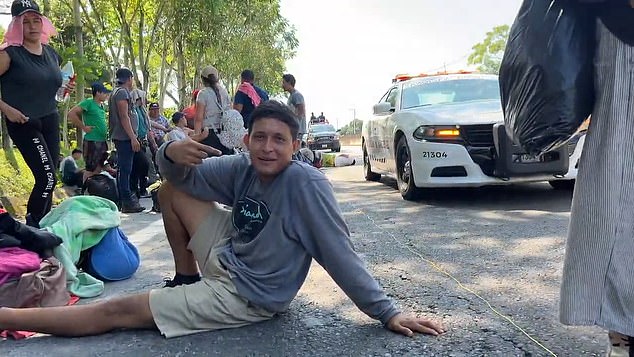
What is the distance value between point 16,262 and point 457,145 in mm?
4221

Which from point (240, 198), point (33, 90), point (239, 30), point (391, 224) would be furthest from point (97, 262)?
point (239, 30)

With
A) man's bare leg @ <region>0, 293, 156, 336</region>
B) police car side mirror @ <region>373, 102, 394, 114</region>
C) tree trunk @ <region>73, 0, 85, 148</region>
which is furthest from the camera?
tree trunk @ <region>73, 0, 85, 148</region>

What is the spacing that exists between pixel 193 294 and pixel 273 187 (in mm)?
561

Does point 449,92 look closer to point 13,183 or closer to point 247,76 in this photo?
point 247,76

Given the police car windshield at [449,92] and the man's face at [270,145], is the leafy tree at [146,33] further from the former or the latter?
the man's face at [270,145]

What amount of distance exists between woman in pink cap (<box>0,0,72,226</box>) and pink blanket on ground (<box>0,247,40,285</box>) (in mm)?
1372

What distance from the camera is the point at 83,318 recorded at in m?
2.48

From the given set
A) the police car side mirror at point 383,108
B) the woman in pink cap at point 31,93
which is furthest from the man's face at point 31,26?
the police car side mirror at point 383,108

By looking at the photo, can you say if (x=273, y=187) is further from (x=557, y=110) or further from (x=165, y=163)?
(x=557, y=110)

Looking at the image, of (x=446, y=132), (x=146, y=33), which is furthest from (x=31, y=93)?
(x=146, y=33)

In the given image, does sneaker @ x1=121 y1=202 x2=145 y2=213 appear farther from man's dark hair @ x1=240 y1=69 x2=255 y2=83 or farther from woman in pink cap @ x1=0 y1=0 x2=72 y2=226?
A: man's dark hair @ x1=240 y1=69 x2=255 y2=83

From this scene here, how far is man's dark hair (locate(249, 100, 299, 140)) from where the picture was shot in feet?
8.32

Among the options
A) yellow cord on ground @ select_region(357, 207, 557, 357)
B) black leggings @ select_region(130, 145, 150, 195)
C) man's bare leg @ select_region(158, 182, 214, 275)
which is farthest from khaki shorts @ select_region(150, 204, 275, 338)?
black leggings @ select_region(130, 145, 150, 195)

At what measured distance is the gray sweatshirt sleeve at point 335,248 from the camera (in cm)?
240
